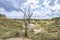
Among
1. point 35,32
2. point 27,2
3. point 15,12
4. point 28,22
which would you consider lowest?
point 35,32

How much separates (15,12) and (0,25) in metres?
0.87

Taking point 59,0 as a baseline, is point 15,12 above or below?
below

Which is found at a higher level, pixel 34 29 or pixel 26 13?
pixel 26 13

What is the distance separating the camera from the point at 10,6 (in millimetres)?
6797

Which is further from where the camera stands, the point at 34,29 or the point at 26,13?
the point at 34,29

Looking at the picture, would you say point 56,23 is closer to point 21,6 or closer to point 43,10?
point 43,10

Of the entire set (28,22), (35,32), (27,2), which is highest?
(27,2)

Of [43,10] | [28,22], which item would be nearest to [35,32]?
[28,22]

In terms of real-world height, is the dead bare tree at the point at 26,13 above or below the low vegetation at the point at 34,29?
above

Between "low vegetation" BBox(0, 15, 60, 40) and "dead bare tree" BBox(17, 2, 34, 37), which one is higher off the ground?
"dead bare tree" BBox(17, 2, 34, 37)

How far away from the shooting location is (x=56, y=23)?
22.5 ft

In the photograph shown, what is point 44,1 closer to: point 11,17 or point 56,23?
point 56,23

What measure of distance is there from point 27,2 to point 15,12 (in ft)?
2.23

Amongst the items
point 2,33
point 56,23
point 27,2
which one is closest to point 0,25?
point 2,33
